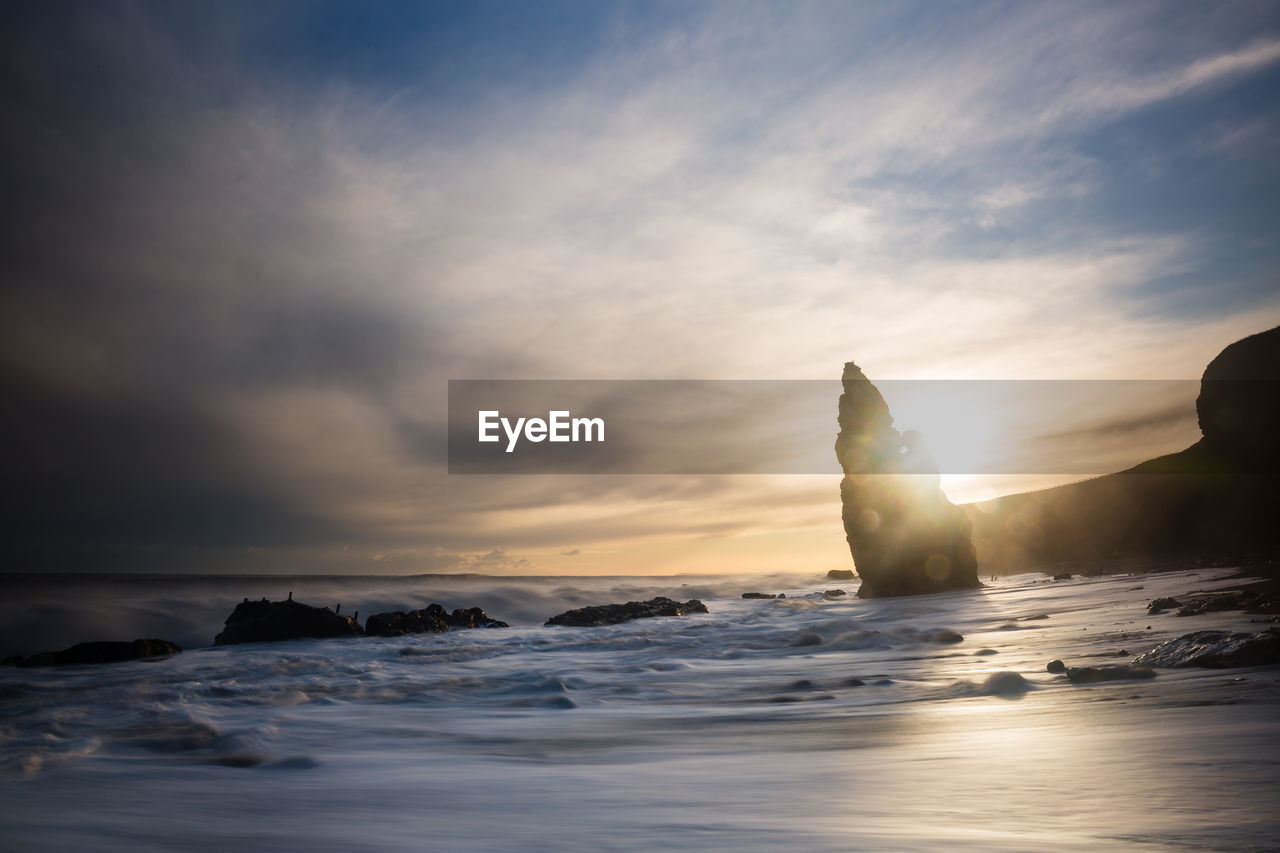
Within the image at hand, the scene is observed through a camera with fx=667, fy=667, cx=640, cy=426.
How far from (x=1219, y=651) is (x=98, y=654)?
63.1 ft

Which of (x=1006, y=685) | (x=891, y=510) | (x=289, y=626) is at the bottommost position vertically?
(x=289, y=626)

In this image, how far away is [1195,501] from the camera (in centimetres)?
5194

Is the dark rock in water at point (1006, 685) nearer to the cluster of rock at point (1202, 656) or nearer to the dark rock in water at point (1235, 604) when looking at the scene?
the cluster of rock at point (1202, 656)

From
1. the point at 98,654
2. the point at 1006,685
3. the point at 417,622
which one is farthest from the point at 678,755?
the point at 417,622

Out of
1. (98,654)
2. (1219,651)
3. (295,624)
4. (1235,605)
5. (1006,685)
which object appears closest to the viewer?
(1219,651)

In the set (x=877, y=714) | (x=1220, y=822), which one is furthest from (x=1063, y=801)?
(x=877, y=714)

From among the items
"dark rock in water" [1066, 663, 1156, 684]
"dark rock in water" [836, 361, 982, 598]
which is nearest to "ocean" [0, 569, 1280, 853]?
"dark rock in water" [1066, 663, 1156, 684]

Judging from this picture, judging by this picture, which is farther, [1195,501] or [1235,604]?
[1195,501]

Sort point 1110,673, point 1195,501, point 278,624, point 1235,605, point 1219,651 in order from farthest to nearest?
point 1195,501, point 278,624, point 1235,605, point 1110,673, point 1219,651

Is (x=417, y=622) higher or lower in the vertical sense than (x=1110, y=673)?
lower

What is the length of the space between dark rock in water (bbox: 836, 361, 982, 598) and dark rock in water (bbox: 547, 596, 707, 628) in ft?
37.1

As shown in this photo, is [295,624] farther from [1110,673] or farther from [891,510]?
[891,510]

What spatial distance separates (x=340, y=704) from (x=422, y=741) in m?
3.34

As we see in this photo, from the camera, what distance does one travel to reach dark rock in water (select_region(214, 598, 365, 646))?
62.1 ft
